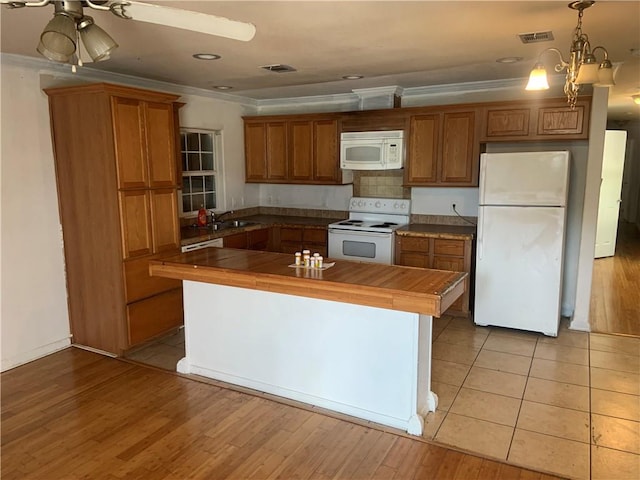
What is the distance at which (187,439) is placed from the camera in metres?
2.67

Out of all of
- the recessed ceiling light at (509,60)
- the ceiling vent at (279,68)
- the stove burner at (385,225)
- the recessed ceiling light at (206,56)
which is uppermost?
the ceiling vent at (279,68)

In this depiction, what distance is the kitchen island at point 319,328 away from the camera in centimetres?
266

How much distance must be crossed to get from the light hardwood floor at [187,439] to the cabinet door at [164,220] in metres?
1.18

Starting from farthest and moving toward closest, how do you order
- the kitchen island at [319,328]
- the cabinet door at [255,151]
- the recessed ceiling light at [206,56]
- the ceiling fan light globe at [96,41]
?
1. the cabinet door at [255,151]
2. the recessed ceiling light at [206,56]
3. the kitchen island at [319,328]
4. the ceiling fan light globe at [96,41]

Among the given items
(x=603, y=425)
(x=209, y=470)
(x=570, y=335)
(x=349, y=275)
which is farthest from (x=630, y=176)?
(x=209, y=470)

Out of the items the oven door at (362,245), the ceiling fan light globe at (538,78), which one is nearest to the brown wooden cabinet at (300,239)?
the oven door at (362,245)

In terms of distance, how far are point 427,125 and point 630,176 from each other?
8096 millimetres

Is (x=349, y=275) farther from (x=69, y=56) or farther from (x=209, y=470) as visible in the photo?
(x=69, y=56)

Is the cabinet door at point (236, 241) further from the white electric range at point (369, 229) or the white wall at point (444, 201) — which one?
the white wall at point (444, 201)

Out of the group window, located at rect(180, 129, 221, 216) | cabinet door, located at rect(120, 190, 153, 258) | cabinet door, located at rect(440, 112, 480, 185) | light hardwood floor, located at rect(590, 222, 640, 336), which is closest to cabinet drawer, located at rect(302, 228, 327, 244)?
window, located at rect(180, 129, 221, 216)

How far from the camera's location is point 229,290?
3.24m

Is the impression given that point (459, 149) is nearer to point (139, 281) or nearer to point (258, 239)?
point (258, 239)

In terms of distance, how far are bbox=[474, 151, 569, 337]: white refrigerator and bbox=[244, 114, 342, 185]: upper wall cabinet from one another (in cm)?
183

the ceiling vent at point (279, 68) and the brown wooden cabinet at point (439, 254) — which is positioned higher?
the ceiling vent at point (279, 68)
